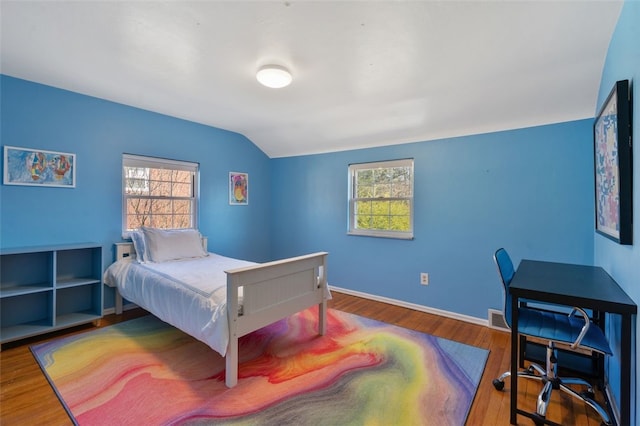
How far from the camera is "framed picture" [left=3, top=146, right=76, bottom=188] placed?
256 cm

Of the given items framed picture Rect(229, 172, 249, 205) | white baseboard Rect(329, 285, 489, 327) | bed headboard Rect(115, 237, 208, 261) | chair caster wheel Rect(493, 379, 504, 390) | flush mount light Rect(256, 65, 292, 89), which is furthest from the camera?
framed picture Rect(229, 172, 249, 205)

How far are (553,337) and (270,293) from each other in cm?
179

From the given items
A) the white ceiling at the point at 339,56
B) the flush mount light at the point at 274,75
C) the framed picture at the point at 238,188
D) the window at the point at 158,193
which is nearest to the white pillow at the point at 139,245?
the window at the point at 158,193

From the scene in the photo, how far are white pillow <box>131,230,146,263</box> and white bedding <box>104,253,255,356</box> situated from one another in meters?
0.08

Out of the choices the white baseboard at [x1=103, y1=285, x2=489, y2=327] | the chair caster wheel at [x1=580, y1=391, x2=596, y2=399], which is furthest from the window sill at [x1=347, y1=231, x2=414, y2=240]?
the chair caster wheel at [x1=580, y1=391, x2=596, y2=399]

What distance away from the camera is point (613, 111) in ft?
5.08

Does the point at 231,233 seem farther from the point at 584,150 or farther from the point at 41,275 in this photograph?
the point at 584,150

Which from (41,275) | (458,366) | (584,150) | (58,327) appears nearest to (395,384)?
(458,366)

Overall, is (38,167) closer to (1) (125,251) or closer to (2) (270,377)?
(1) (125,251)

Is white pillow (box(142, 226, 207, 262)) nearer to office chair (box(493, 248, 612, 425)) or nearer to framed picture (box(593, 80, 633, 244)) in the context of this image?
office chair (box(493, 248, 612, 425))

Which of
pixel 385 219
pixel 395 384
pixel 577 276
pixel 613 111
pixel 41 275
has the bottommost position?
pixel 395 384

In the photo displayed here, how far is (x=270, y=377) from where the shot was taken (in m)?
2.06

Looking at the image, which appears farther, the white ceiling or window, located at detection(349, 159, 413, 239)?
window, located at detection(349, 159, 413, 239)

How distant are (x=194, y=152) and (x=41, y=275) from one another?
6.61 feet
